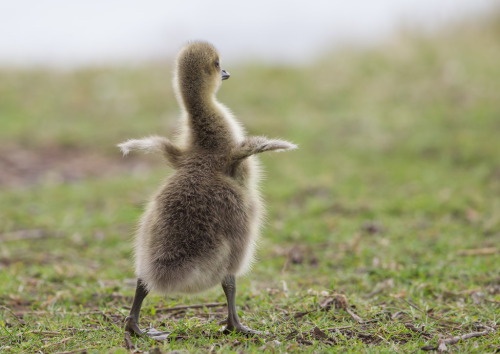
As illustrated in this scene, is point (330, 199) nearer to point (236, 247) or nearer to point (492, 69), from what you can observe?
point (236, 247)

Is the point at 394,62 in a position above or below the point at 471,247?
above

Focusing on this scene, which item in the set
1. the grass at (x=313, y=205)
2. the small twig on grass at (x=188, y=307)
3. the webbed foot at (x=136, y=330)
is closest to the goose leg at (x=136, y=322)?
the webbed foot at (x=136, y=330)

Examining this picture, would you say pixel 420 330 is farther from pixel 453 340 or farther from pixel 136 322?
pixel 136 322

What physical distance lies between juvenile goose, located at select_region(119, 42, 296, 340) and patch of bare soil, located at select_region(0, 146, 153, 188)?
6.13m

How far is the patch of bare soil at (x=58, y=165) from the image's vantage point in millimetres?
10359

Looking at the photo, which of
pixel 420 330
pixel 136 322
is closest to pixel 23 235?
pixel 136 322

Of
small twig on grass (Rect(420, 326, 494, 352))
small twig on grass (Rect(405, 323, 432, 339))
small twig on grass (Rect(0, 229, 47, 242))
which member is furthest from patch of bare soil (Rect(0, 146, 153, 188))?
small twig on grass (Rect(420, 326, 494, 352))

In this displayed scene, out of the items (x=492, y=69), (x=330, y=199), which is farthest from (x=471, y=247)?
(x=492, y=69)

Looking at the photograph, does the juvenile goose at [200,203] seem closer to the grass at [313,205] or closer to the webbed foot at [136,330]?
the webbed foot at [136,330]

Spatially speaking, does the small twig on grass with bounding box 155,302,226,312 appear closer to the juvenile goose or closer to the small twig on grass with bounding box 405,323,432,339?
the juvenile goose

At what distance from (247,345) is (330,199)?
4.86m

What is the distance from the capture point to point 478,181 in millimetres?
9133

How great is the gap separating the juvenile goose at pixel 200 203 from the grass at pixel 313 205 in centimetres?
41

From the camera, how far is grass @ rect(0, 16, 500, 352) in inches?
182
